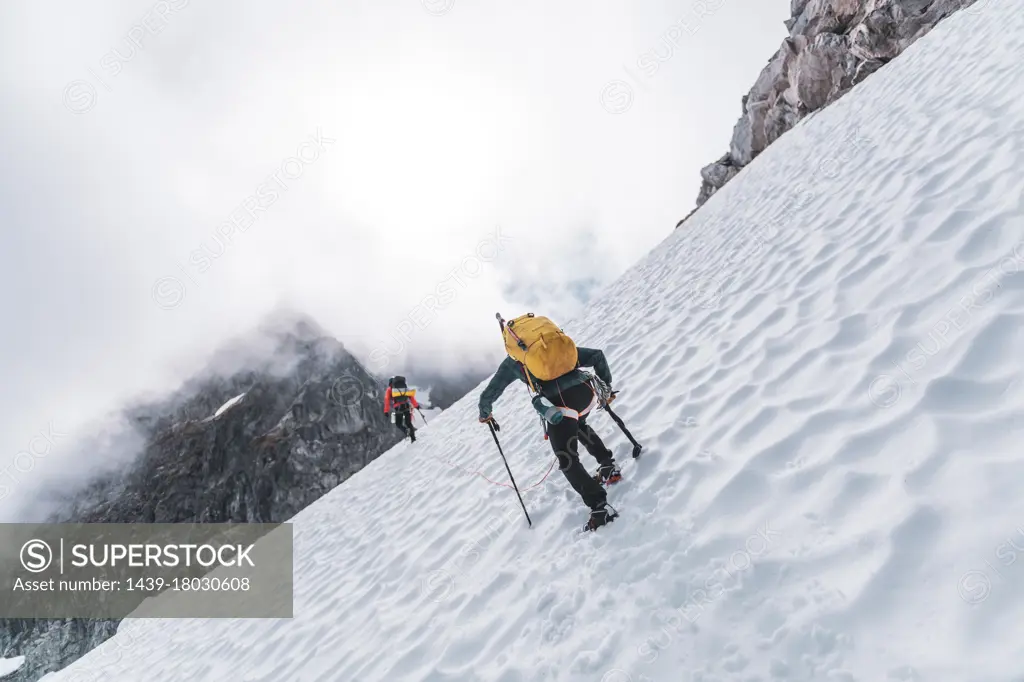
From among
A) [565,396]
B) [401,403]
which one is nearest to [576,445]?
[565,396]

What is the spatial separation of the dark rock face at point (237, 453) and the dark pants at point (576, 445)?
69.1m

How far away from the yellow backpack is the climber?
31.5ft

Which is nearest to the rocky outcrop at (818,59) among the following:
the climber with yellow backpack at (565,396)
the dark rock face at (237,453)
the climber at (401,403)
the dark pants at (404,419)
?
the climber at (401,403)

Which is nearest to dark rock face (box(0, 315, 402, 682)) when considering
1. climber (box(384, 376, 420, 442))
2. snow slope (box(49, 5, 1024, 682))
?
climber (box(384, 376, 420, 442))

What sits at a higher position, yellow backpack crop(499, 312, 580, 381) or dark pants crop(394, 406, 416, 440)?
dark pants crop(394, 406, 416, 440)

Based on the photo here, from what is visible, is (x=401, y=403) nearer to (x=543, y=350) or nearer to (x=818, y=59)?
(x=543, y=350)

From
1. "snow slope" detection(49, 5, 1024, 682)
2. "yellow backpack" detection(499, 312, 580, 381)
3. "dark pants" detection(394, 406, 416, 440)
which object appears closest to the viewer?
"snow slope" detection(49, 5, 1024, 682)

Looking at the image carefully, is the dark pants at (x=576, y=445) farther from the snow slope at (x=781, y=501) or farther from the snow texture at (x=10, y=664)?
the snow texture at (x=10, y=664)

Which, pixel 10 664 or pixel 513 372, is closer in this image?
pixel 513 372

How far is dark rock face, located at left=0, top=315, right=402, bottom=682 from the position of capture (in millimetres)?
67625

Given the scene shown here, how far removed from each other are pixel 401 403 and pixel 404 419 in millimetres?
494

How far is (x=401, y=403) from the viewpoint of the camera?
1427 centimetres

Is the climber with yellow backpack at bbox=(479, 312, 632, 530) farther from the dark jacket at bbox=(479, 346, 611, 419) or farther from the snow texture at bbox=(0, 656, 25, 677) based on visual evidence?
the snow texture at bbox=(0, 656, 25, 677)

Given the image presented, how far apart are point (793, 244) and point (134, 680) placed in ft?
42.9
